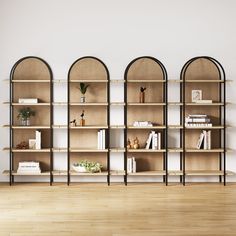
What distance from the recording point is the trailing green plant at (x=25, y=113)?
7.11 m

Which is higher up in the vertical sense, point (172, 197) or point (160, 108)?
point (160, 108)

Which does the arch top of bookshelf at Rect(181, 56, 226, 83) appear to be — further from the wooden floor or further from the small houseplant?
the wooden floor

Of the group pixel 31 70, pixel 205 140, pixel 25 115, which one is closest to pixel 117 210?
pixel 205 140

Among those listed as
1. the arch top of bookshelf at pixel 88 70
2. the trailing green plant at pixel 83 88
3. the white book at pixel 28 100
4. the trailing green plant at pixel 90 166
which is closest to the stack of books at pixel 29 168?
the trailing green plant at pixel 90 166

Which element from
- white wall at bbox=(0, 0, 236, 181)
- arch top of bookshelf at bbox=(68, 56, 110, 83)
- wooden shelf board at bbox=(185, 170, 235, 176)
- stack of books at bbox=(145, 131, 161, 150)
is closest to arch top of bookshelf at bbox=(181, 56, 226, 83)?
white wall at bbox=(0, 0, 236, 181)

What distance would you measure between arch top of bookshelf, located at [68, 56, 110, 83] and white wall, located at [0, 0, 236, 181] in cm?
9

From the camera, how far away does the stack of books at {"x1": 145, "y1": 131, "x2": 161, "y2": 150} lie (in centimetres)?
716

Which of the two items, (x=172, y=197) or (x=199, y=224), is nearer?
(x=199, y=224)
